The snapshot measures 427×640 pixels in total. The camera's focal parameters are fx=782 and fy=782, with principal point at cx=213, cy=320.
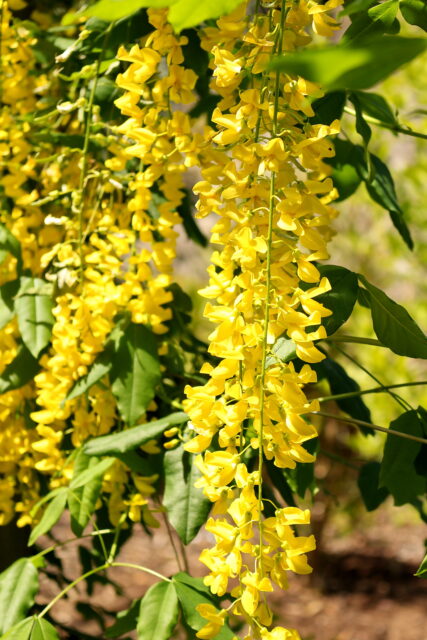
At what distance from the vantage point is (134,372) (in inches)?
42.8

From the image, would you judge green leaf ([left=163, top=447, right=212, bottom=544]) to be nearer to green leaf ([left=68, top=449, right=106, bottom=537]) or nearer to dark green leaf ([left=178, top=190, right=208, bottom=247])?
green leaf ([left=68, top=449, right=106, bottom=537])

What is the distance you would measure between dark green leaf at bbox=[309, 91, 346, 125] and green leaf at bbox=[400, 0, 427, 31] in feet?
0.59

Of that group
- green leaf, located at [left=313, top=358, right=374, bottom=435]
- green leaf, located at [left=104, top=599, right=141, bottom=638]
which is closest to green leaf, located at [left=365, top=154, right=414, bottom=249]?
green leaf, located at [left=313, top=358, right=374, bottom=435]

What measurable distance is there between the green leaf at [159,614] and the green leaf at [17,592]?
0.65 ft

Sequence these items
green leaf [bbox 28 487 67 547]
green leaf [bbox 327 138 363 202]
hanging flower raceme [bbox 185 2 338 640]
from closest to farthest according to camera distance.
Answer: hanging flower raceme [bbox 185 2 338 640] → green leaf [bbox 28 487 67 547] → green leaf [bbox 327 138 363 202]

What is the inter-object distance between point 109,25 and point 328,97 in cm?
35

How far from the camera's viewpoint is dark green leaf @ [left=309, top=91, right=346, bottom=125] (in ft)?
3.33

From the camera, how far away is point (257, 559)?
738 millimetres

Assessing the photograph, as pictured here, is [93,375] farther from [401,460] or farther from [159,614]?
[401,460]

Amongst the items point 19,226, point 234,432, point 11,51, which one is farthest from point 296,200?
point 11,51

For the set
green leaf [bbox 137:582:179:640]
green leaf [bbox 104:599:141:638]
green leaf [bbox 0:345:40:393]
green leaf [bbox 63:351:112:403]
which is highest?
green leaf [bbox 63:351:112:403]

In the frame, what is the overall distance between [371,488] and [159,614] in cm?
48

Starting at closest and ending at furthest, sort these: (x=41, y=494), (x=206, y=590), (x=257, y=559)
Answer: (x=257, y=559)
(x=206, y=590)
(x=41, y=494)

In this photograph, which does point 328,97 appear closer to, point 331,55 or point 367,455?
point 331,55
